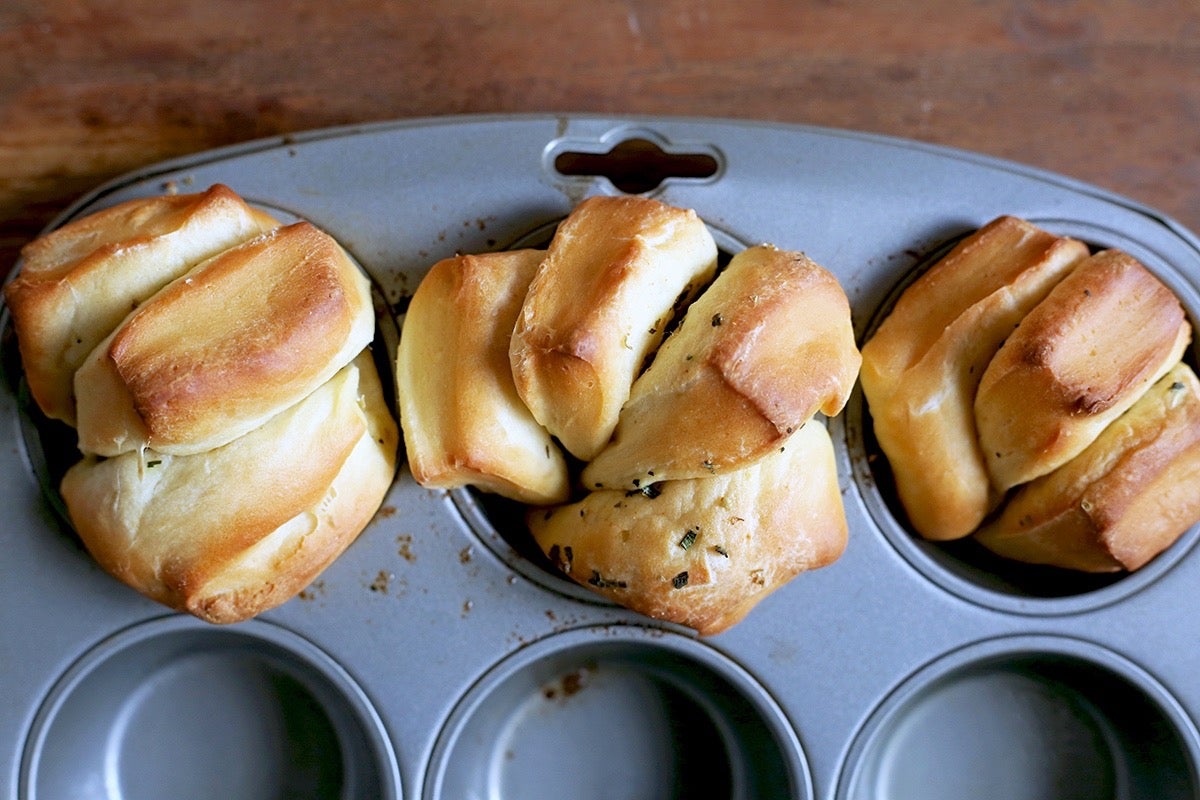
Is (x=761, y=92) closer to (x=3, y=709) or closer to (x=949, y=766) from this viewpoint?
(x=949, y=766)

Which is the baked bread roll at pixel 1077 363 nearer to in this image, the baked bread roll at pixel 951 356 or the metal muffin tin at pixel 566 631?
the baked bread roll at pixel 951 356

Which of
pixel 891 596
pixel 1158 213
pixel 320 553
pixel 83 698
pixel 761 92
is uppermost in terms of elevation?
pixel 761 92

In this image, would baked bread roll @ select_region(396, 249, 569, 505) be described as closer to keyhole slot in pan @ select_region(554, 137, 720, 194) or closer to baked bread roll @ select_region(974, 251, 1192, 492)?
keyhole slot in pan @ select_region(554, 137, 720, 194)

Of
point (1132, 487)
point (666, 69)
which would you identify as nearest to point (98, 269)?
point (666, 69)

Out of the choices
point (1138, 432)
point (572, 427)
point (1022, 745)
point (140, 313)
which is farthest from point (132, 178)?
point (1022, 745)

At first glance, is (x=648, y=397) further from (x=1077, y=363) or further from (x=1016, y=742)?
(x=1016, y=742)

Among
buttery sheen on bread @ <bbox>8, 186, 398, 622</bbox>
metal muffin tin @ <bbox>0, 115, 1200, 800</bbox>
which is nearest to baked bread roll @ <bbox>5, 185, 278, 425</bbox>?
buttery sheen on bread @ <bbox>8, 186, 398, 622</bbox>
